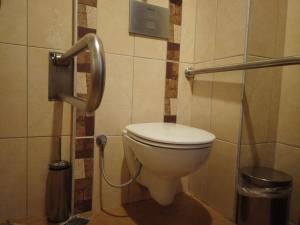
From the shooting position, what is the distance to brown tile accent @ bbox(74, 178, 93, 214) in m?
1.11

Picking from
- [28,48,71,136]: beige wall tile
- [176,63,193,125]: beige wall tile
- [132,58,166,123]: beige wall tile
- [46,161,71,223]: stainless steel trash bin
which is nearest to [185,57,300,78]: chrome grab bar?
[176,63,193,125]: beige wall tile

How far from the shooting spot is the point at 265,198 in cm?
98

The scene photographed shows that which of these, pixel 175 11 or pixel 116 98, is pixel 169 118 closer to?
pixel 116 98

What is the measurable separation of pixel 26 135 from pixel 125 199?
599 millimetres

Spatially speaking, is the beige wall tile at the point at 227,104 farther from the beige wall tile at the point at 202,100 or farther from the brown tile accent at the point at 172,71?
the brown tile accent at the point at 172,71

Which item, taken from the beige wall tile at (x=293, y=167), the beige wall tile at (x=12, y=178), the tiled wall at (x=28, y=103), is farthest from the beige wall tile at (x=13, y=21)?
the beige wall tile at (x=293, y=167)

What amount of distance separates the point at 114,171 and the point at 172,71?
642 mm

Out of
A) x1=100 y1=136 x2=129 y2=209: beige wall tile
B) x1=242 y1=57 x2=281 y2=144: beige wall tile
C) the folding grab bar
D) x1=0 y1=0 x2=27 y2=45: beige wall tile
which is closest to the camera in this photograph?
the folding grab bar

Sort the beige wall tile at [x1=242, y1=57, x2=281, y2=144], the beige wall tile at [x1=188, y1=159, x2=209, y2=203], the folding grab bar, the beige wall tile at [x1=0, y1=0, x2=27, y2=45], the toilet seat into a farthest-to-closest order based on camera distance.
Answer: the beige wall tile at [x1=188, y1=159, x2=209, y2=203], the beige wall tile at [x1=242, y1=57, x2=281, y2=144], the beige wall tile at [x1=0, y1=0, x2=27, y2=45], the toilet seat, the folding grab bar

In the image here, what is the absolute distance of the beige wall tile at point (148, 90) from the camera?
121 centimetres

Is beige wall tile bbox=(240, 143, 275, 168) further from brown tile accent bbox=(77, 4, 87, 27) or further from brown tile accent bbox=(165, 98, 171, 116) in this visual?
brown tile accent bbox=(77, 4, 87, 27)

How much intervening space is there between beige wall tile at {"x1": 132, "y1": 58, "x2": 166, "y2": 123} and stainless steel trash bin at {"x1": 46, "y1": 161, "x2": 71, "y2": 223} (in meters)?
0.43

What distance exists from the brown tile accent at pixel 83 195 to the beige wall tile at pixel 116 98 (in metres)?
0.26

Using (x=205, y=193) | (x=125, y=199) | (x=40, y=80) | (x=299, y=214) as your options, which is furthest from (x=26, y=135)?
(x=299, y=214)
